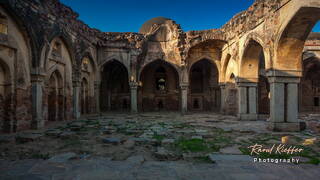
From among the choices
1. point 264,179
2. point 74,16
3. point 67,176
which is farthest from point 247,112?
point 74,16

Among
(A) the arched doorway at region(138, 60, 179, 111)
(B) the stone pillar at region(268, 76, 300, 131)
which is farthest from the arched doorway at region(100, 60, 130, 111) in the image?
(B) the stone pillar at region(268, 76, 300, 131)

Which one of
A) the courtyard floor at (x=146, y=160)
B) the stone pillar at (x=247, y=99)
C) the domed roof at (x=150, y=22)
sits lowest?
the courtyard floor at (x=146, y=160)

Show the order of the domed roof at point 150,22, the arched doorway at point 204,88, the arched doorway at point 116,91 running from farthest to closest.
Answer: the domed roof at point 150,22
the arched doorway at point 116,91
the arched doorway at point 204,88

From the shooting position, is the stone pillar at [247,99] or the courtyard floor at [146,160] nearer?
the courtyard floor at [146,160]

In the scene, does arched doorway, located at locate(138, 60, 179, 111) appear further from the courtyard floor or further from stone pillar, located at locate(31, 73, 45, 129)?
the courtyard floor

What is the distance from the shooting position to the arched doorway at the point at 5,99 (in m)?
8.70

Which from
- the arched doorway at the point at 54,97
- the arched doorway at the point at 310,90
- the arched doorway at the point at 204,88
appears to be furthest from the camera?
the arched doorway at the point at 310,90

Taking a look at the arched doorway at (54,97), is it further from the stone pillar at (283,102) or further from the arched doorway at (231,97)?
the arched doorway at (231,97)

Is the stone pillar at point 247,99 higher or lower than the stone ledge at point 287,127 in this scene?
higher

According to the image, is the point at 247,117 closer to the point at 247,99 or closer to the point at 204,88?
the point at 247,99

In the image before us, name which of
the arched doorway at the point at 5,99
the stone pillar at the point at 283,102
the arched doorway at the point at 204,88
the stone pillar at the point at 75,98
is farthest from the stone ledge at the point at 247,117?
the arched doorway at the point at 5,99

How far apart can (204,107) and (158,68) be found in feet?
22.8

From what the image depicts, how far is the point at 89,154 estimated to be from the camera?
5047 mm

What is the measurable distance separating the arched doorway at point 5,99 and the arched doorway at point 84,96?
26.3 ft
